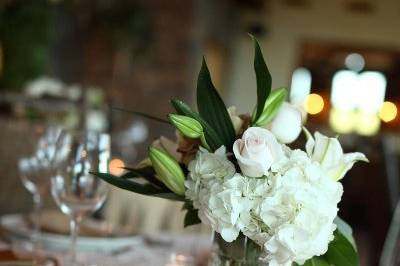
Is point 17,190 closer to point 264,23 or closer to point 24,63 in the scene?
point 24,63

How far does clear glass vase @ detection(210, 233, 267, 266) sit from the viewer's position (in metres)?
0.94

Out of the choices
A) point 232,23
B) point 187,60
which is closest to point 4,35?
point 187,60

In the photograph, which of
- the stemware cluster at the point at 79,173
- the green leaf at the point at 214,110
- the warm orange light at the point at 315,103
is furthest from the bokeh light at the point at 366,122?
the green leaf at the point at 214,110

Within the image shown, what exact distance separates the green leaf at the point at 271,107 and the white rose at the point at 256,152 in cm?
8

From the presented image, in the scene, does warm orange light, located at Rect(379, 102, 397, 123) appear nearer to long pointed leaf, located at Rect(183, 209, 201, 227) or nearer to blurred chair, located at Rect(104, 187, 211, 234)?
blurred chair, located at Rect(104, 187, 211, 234)

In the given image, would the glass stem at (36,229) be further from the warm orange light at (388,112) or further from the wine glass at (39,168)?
the warm orange light at (388,112)

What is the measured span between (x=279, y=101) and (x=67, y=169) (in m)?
0.39

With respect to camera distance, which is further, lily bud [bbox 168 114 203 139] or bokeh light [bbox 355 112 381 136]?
bokeh light [bbox 355 112 381 136]

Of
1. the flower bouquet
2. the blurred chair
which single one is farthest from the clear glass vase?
the blurred chair

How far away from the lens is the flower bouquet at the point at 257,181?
888 mm

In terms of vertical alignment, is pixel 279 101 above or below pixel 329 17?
below

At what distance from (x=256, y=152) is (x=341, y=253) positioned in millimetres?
213

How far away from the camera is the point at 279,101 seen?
1014mm

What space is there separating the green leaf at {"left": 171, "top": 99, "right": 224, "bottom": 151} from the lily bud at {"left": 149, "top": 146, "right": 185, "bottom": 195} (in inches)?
2.0
